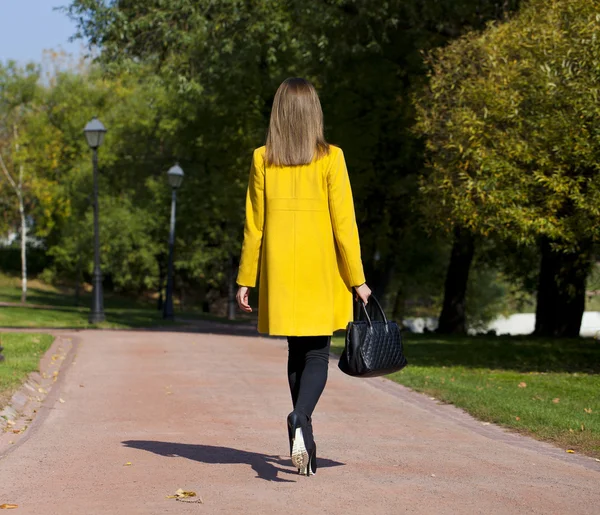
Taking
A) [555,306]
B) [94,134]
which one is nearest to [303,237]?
[94,134]

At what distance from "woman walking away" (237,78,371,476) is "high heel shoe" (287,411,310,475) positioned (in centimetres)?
10

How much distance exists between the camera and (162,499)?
5.57m

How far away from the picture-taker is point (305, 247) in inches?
245

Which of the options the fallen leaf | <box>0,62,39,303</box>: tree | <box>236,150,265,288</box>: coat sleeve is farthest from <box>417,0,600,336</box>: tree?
<box>0,62,39,303</box>: tree

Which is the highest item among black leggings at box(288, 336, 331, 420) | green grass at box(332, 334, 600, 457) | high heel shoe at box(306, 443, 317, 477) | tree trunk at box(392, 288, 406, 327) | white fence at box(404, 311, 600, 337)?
black leggings at box(288, 336, 331, 420)

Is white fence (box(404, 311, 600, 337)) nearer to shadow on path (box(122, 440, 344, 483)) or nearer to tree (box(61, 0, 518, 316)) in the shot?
tree (box(61, 0, 518, 316))

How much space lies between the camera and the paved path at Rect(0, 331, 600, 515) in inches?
219

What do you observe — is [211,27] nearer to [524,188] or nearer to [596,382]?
[524,188]

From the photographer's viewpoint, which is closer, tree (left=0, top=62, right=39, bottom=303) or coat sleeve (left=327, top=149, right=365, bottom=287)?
coat sleeve (left=327, top=149, right=365, bottom=287)

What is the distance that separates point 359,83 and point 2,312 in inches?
490

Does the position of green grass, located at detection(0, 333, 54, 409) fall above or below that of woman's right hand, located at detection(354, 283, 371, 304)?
below

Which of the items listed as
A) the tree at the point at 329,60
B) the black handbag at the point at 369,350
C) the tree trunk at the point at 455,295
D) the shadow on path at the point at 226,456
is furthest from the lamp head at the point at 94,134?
the black handbag at the point at 369,350

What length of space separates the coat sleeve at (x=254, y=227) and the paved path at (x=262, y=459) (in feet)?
3.84

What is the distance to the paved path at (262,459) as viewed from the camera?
5.56 meters
